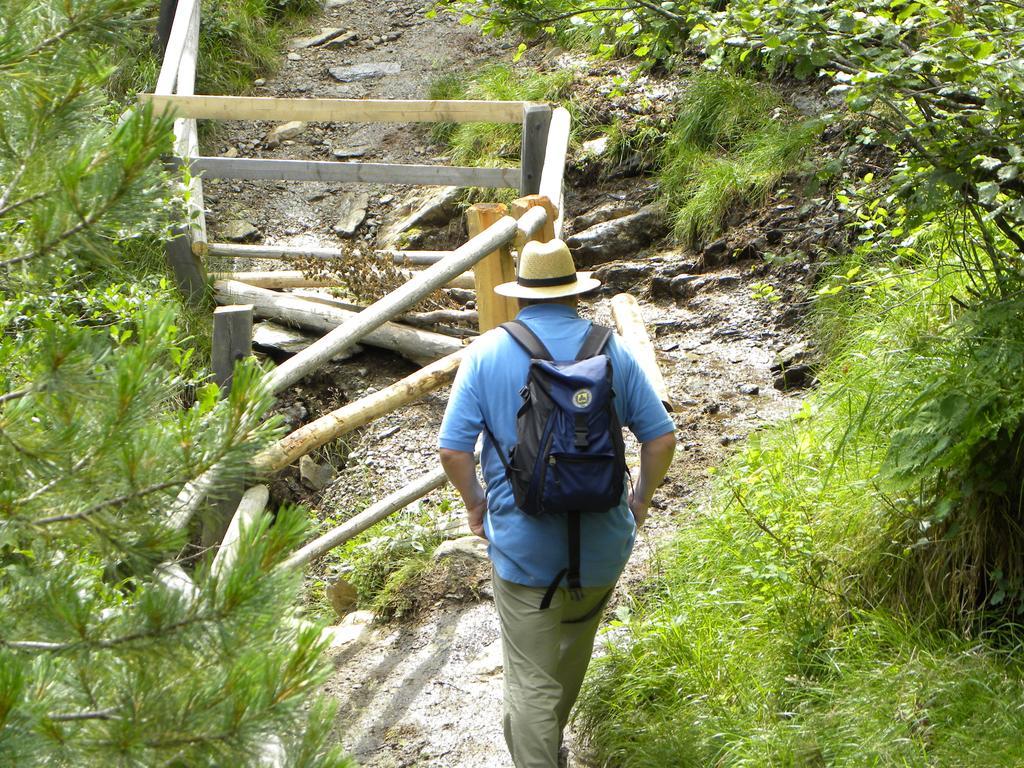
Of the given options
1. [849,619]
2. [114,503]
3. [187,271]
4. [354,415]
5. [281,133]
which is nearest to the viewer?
[114,503]

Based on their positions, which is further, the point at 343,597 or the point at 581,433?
the point at 343,597

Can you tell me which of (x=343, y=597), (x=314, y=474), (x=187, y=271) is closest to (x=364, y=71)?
(x=187, y=271)

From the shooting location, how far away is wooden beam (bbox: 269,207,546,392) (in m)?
5.04

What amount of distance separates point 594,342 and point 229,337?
244cm

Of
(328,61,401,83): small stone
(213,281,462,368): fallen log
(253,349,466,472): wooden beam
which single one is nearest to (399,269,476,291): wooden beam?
(213,281,462,368): fallen log

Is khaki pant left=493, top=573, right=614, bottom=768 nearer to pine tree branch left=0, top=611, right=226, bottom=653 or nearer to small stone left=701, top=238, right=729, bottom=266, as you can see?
pine tree branch left=0, top=611, right=226, bottom=653

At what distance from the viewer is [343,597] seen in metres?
5.82

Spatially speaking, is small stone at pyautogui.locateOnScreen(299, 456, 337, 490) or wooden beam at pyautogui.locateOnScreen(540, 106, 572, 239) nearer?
wooden beam at pyautogui.locateOnScreen(540, 106, 572, 239)

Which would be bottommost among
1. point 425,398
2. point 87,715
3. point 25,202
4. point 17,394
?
point 425,398

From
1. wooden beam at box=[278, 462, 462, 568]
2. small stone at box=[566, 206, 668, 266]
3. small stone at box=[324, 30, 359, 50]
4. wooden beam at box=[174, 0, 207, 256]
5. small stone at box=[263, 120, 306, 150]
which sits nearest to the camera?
wooden beam at box=[278, 462, 462, 568]

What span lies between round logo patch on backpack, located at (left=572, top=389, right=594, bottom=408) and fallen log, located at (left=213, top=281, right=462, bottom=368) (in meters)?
4.26

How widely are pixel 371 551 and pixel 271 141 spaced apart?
7252 mm

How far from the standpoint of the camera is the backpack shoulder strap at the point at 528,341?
A: 3.43 metres

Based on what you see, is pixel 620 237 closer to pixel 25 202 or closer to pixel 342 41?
pixel 342 41
